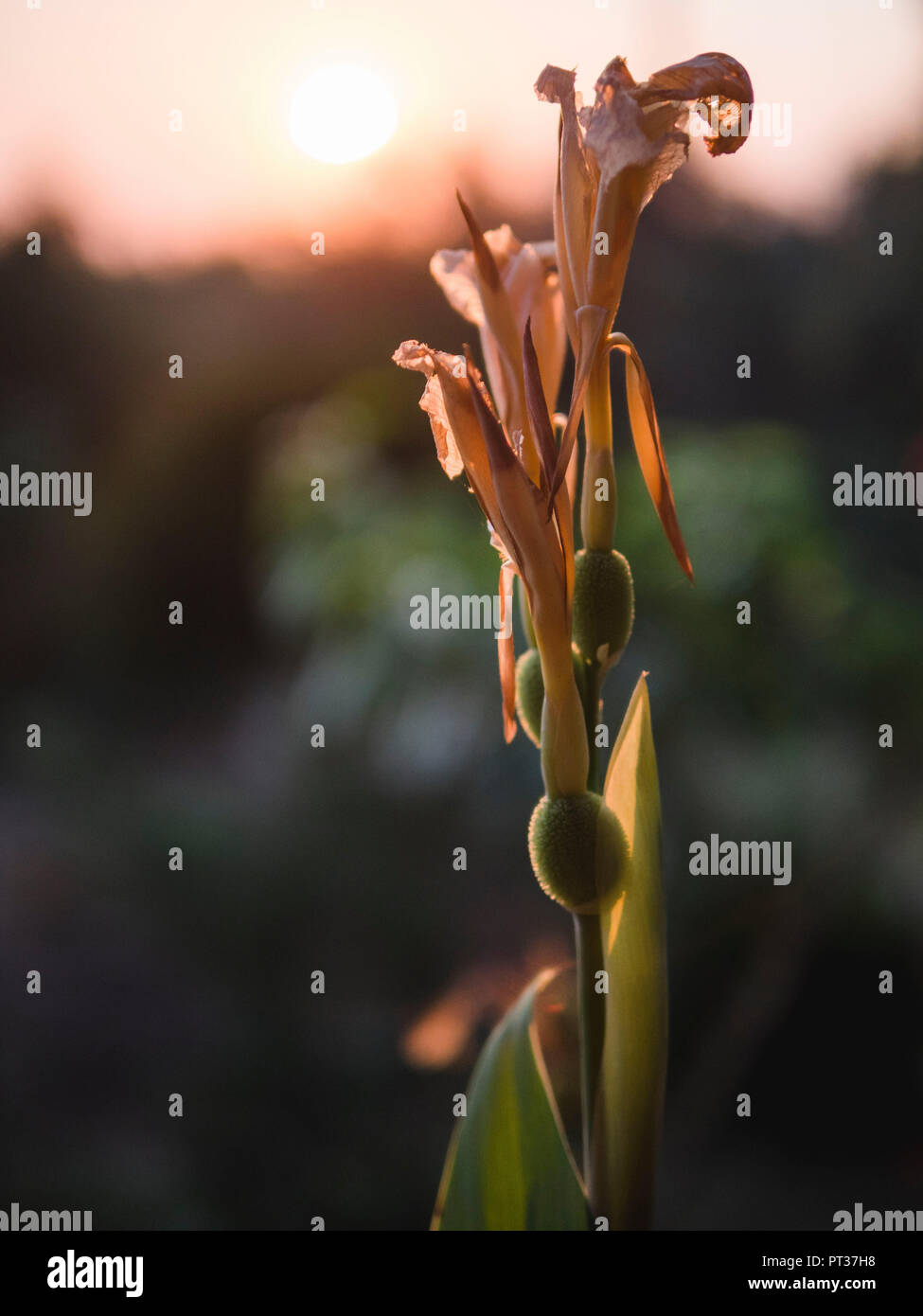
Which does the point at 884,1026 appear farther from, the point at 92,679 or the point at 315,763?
the point at 92,679

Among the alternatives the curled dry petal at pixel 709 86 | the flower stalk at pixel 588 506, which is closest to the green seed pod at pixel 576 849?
the flower stalk at pixel 588 506

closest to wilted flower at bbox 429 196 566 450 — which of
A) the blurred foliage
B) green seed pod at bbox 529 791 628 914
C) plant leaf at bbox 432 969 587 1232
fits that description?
green seed pod at bbox 529 791 628 914

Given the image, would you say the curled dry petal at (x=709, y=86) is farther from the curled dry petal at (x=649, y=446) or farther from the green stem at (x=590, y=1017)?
the green stem at (x=590, y=1017)

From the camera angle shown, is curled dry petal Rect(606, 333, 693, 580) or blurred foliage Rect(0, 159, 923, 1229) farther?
blurred foliage Rect(0, 159, 923, 1229)

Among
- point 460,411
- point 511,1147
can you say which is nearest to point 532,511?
point 460,411

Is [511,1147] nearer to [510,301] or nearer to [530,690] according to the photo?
[530,690]

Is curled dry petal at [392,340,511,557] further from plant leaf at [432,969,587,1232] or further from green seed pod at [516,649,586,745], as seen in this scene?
plant leaf at [432,969,587,1232]
